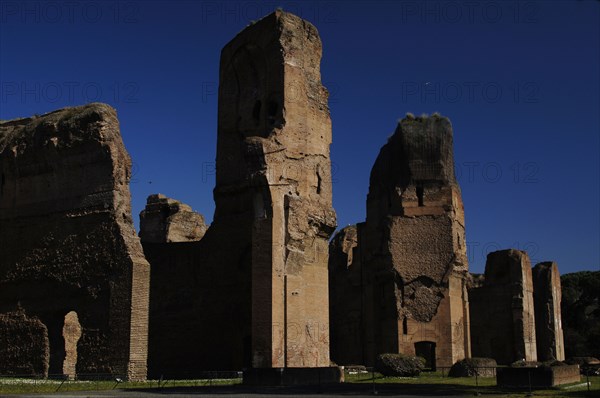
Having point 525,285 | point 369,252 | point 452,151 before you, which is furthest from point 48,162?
point 525,285

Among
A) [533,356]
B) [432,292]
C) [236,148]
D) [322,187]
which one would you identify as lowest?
[533,356]

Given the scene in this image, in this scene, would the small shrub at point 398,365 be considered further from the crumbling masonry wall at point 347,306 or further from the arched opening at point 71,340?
the crumbling masonry wall at point 347,306

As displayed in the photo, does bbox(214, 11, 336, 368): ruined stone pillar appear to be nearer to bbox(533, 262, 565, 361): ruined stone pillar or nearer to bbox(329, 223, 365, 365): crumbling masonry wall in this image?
bbox(329, 223, 365, 365): crumbling masonry wall

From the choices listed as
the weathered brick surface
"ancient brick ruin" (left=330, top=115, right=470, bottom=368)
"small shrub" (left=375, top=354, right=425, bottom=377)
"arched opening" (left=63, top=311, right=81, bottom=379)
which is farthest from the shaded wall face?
"ancient brick ruin" (left=330, top=115, right=470, bottom=368)

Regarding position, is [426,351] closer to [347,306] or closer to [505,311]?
[347,306]

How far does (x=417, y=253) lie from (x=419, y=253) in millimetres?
67

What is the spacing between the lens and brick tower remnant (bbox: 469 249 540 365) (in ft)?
97.2

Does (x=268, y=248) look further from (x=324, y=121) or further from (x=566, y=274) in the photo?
(x=566, y=274)

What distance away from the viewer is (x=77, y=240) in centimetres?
1734

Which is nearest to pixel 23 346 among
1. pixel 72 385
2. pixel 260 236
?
pixel 72 385

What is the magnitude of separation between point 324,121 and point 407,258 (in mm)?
6714

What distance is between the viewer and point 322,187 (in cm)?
2023

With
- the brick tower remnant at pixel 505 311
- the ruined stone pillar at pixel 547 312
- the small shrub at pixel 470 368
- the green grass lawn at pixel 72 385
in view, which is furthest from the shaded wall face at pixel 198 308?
the ruined stone pillar at pixel 547 312

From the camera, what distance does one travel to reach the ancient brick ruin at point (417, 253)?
81.4 ft
